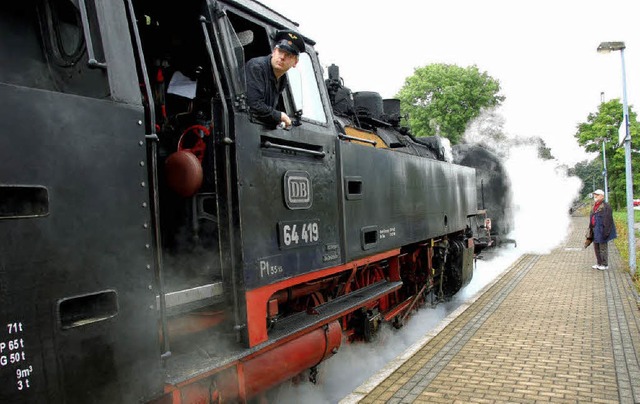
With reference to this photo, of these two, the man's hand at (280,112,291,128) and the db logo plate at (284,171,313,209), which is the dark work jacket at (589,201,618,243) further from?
the man's hand at (280,112,291,128)

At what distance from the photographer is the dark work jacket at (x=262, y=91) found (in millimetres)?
3105

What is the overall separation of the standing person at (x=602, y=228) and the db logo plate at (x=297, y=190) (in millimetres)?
8604

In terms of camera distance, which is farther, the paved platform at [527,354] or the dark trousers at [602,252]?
the dark trousers at [602,252]

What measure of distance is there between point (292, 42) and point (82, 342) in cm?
222

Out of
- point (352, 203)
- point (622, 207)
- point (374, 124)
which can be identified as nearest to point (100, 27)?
point (352, 203)

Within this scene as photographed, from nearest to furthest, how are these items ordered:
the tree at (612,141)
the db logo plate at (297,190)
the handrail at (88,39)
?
1. the handrail at (88,39)
2. the db logo plate at (297,190)
3. the tree at (612,141)

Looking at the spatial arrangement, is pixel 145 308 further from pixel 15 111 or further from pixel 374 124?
pixel 374 124

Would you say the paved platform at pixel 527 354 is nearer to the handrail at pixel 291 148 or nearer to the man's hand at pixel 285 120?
the handrail at pixel 291 148

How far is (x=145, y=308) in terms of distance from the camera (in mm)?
2217

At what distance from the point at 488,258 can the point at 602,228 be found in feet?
13.7

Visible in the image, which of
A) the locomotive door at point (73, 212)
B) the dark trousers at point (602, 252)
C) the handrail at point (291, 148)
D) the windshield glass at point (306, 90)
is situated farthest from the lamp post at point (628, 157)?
the locomotive door at point (73, 212)

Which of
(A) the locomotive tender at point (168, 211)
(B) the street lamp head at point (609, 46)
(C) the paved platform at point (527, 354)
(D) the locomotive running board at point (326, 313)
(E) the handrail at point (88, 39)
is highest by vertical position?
(B) the street lamp head at point (609, 46)

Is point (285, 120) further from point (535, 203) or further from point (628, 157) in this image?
point (535, 203)

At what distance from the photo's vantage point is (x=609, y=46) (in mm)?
9844
